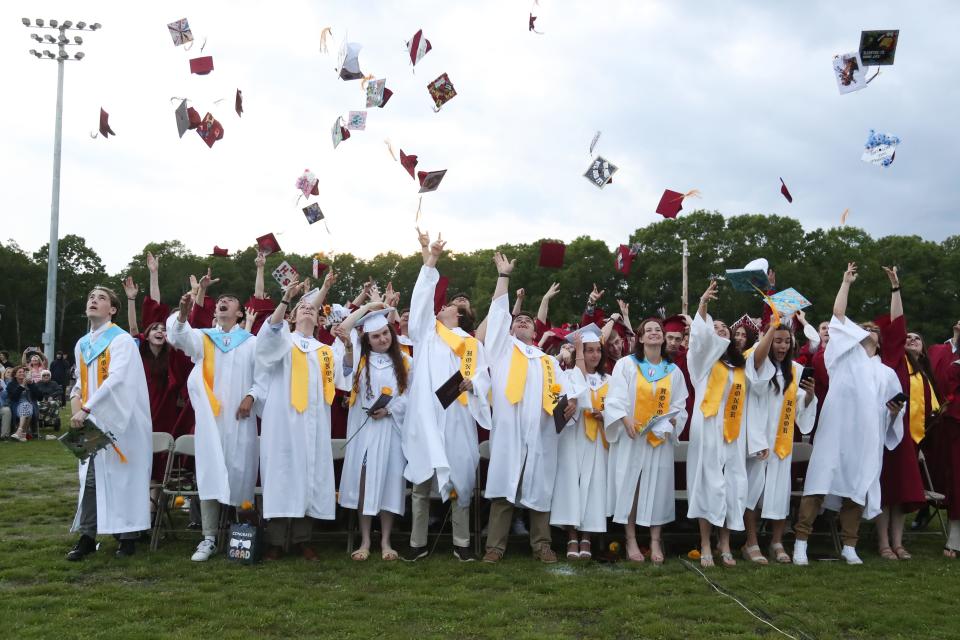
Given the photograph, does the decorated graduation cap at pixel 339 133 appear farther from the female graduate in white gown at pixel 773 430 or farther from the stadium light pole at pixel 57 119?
the stadium light pole at pixel 57 119

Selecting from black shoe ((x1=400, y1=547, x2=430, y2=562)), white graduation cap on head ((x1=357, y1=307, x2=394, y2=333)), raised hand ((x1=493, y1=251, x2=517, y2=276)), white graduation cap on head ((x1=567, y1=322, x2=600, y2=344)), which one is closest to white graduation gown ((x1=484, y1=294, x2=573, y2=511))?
raised hand ((x1=493, y1=251, x2=517, y2=276))

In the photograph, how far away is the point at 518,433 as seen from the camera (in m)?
7.71

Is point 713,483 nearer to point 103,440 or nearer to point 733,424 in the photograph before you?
point 733,424

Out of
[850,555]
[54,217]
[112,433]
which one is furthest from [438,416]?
[54,217]

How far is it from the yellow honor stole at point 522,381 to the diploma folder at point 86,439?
3.51 metres

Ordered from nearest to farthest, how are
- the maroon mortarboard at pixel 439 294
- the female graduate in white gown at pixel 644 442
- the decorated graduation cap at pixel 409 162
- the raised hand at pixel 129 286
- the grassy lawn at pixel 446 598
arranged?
the grassy lawn at pixel 446 598 < the female graduate in white gown at pixel 644 442 < the maroon mortarboard at pixel 439 294 < the raised hand at pixel 129 286 < the decorated graduation cap at pixel 409 162

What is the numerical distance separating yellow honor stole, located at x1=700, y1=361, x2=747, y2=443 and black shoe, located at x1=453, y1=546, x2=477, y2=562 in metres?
2.44

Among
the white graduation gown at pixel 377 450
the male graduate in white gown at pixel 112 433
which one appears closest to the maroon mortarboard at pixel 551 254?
the white graduation gown at pixel 377 450

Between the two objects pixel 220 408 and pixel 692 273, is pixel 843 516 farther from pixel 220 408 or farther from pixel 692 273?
pixel 692 273

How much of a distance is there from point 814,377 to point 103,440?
663cm

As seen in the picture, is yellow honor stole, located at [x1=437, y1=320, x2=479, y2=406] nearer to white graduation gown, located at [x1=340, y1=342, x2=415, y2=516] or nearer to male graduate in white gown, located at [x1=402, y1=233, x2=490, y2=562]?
male graduate in white gown, located at [x1=402, y1=233, x2=490, y2=562]

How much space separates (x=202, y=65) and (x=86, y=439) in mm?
6096

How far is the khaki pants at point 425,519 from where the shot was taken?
7.60 meters

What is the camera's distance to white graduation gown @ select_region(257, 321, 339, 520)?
751cm
